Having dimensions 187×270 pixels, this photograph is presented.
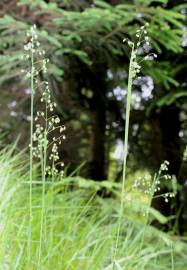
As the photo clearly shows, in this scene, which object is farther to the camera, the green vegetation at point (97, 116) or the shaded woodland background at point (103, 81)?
the shaded woodland background at point (103, 81)

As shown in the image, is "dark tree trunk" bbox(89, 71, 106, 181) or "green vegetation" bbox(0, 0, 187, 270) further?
"dark tree trunk" bbox(89, 71, 106, 181)

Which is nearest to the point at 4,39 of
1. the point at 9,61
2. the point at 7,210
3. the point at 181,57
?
the point at 9,61

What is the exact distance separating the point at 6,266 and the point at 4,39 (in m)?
1.56

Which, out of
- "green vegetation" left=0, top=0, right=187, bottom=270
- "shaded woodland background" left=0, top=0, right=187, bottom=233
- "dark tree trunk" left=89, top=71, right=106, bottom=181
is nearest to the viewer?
"green vegetation" left=0, top=0, right=187, bottom=270

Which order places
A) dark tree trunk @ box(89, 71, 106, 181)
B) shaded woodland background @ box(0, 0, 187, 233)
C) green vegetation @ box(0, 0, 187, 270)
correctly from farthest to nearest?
1. dark tree trunk @ box(89, 71, 106, 181)
2. shaded woodland background @ box(0, 0, 187, 233)
3. green vegetation @ box(0, 0, 187, 270)

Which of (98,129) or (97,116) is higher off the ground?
(97,116)

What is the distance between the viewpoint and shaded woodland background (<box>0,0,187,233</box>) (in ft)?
8.15

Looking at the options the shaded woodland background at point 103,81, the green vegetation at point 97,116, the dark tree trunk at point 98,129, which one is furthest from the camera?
the dark tree trunk at point 98,129

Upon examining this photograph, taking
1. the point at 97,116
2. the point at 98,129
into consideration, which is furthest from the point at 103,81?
the point at 98,129

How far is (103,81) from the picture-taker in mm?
3229

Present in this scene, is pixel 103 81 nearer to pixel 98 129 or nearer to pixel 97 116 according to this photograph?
pixel 97 116

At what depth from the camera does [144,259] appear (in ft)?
5.22

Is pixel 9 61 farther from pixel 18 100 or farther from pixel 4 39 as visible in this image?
pixel 18 100

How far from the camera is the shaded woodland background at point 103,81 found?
8.15ft
